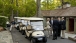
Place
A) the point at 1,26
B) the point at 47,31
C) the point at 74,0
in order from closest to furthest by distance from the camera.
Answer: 1. the point at 47,31
2. the point at 1,26
3. the point at 74,0

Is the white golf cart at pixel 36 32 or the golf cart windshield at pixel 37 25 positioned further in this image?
the golf cart windshield at pixel 37 25

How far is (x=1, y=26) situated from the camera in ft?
73.8

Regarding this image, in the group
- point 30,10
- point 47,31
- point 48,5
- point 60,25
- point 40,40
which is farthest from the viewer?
point 48,5

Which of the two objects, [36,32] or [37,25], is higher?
[37,25]

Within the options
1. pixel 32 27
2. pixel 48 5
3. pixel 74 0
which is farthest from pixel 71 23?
pixel 48 5

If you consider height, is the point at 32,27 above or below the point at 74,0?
below

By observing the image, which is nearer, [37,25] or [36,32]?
[36,32]

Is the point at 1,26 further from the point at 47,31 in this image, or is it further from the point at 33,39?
the point at 33,39

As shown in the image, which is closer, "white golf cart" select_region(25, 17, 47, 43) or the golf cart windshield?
"white golf cart" select_region(25, 17, 47, 43)

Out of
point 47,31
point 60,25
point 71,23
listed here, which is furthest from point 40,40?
point 71,23

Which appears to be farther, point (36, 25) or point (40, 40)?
point (36, 25)

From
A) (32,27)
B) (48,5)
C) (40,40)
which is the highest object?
(48,5)

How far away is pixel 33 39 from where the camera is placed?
11.6 metres

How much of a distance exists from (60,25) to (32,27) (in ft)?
9.43
